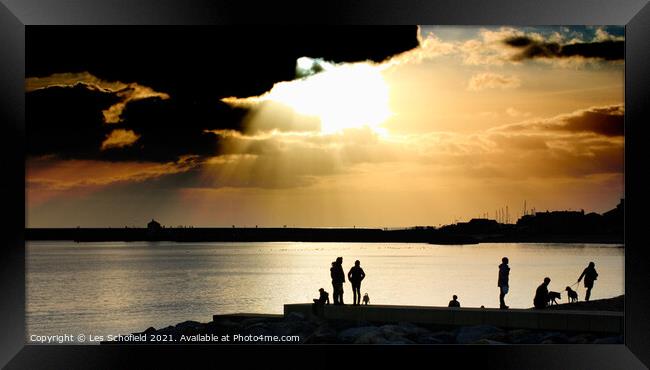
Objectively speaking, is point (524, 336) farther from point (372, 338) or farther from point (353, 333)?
point (353, 333)

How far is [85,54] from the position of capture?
90.0 feet

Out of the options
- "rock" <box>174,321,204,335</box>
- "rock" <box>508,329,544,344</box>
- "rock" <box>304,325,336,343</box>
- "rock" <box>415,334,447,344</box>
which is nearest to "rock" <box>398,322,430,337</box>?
"rock" <box>415,334,447,344</box>

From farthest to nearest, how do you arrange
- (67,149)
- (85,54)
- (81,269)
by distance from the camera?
(81,269) < (67,149) < (85,54)

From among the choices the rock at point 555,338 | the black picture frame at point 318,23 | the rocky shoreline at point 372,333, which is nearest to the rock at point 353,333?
the rocky shoreline at point 372,333

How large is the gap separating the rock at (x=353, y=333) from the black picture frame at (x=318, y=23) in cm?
418

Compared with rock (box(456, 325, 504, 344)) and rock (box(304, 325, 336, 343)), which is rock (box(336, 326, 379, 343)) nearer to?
rock (box(304, 325, 336, 343))

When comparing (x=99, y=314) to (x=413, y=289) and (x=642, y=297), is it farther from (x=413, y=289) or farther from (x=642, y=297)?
(x=642, y=297)

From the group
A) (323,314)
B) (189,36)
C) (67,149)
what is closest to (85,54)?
(189,36)

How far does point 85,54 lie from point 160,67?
3953mm

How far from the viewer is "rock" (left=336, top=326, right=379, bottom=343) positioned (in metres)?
16.8

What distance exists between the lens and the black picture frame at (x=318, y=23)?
1221cm

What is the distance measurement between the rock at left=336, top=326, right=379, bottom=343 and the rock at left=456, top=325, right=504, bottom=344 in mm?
1552

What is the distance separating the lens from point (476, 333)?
1631 centimetres

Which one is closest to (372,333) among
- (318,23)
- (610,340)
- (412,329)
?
(412,329)
